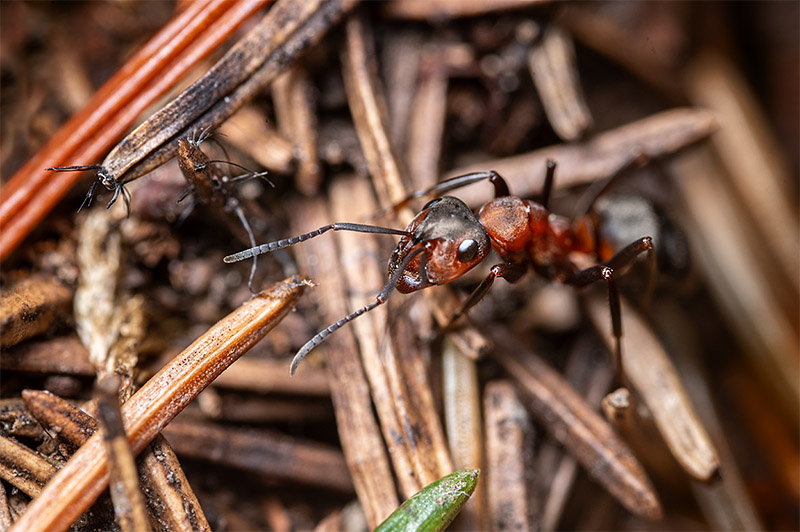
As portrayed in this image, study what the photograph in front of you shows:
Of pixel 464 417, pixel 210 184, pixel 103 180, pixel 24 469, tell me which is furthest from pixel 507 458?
Result: pixel 103 180

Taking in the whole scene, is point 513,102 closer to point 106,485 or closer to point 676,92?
point 676,92

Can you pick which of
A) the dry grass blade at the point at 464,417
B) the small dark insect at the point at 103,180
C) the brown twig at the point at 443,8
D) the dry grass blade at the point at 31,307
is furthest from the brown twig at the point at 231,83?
the dry grass blade at the point at 464,417

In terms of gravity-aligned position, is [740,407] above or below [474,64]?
below

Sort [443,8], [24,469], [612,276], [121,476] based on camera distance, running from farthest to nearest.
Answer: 1. [443,8]
2. [612,276]
3. [24,469]
4. [121,476]

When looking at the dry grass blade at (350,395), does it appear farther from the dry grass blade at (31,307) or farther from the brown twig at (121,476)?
the dry grass blade at (31,307)

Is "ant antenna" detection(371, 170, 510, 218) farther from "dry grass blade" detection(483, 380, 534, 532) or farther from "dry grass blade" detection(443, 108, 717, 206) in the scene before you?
"dry grass blade" detection(483, 380, 534, 532)

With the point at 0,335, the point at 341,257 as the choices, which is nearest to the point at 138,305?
the point at 0,335

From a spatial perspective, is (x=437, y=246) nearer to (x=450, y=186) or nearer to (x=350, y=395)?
(x=450, y=186)

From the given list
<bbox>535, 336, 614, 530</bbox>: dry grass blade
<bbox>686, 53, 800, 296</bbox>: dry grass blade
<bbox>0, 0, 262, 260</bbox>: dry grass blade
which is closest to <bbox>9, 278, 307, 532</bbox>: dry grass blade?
<bbox>0, 0, 262, 260</bbox>: dry grass blade
